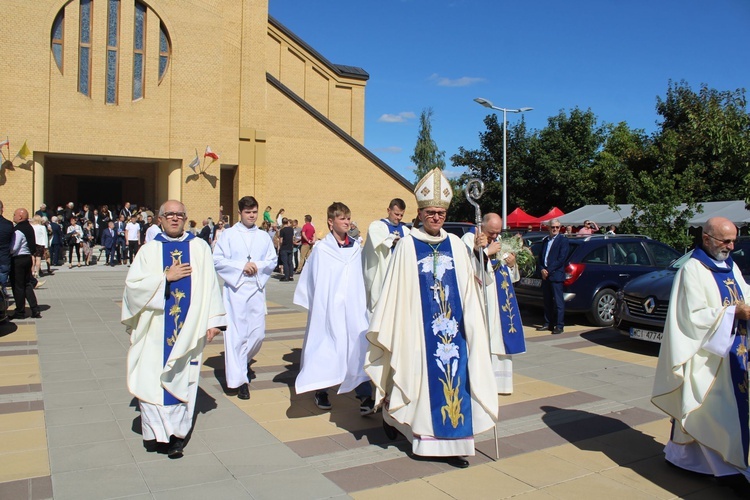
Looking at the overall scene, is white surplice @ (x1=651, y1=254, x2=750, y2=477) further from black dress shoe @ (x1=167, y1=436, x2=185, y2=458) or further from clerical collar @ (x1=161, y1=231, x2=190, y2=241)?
clerical collar @ (x1=161, y1=231, x2=190, y2=241)

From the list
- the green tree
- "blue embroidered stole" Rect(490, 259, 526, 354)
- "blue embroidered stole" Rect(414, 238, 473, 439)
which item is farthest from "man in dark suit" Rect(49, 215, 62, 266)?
the green tree

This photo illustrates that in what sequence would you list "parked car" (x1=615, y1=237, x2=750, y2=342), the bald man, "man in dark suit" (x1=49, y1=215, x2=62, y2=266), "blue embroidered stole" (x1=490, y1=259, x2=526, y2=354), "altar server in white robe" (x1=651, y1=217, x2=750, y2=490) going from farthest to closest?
"man in dark suit" (x1=49, y1=215, x2=62, y2=266) < the bald man < "parked car" (x1=615, y1=237, x2=750, y2=342) < "blue embroidered stole" (x1=490, y1=259, x2=526, y2=354) < "altar server in white robe" (x1=651, y1=217, x2=750, y2=490)

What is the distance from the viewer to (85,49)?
88.9 ft

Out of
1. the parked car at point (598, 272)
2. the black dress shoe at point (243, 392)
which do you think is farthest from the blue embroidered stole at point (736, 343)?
the parked car at point (598, 272)

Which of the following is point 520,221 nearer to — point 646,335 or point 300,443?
point 646,335

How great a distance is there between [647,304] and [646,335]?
473 millimetres

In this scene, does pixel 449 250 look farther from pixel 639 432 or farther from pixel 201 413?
pixel 201 413

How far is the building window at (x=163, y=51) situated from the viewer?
93.0ft

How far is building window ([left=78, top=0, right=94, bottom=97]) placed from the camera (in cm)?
2692

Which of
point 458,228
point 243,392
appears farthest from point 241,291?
point 458,228

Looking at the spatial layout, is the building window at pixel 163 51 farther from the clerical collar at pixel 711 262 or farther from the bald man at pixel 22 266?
the clerical collar at pixel 711 262

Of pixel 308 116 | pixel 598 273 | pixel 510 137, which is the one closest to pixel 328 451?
pixel 598 273

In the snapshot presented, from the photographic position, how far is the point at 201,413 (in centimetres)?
615

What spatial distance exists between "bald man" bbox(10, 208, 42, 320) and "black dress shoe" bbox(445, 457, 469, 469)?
9692 mm
